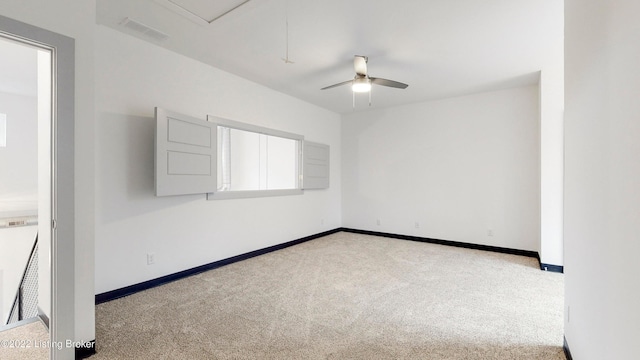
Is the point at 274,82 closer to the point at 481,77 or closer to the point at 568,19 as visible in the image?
the point at 481,77

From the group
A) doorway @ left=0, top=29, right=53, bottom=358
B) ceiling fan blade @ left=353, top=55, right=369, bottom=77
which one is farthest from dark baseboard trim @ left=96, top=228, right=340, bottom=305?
ceiling fan blade @ left=353, top=55, right=369, bottom=77

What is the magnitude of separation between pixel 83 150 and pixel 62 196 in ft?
1.08

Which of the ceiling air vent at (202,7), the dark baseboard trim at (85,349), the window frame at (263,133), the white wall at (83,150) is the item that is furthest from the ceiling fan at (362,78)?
the dark baseboard trim at (85,349)

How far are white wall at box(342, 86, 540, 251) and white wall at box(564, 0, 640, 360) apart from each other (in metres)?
2.96

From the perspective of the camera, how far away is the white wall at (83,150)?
179 centimetres

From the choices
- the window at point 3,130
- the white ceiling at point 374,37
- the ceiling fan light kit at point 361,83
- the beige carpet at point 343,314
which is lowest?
the beige carpet at point 343,314

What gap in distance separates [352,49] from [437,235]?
12.6 ft

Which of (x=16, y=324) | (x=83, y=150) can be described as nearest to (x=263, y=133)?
(x=83, y=150)

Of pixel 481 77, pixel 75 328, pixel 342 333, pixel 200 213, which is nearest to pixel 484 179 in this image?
pixel 481 77

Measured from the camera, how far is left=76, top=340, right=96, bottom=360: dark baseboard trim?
1841mm

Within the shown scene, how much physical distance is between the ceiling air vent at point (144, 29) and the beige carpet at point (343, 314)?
2.73 meters

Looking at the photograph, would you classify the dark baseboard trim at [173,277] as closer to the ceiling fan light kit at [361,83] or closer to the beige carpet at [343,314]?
the beige carpet at [343,314]

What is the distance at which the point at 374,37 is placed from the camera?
9.35 feet

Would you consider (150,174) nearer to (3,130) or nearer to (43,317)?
(43,317)
